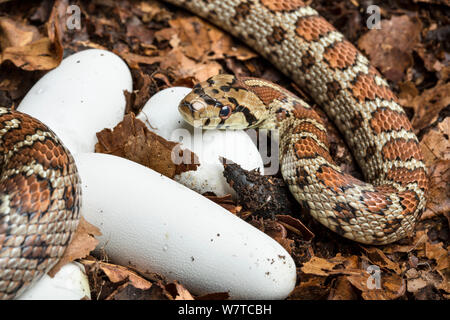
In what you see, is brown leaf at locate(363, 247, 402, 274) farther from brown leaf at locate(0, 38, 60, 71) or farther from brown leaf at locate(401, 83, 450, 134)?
brown leaf at locate(0, 38, 60, 71)

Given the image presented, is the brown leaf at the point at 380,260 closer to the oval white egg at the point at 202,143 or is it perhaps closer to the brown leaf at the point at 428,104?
the oval white egg at the point at 202,143

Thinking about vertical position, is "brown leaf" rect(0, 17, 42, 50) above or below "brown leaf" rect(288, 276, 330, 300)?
below

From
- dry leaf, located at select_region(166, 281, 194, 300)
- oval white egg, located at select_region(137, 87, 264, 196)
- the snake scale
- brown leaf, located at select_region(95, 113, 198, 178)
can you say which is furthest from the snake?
oval white egg, located at select_region(137, 87, 264, 196)

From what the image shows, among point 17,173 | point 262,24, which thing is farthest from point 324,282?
point 262,24

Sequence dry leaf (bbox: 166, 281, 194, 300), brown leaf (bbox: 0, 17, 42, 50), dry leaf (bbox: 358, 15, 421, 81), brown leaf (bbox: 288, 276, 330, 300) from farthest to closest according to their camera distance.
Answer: dry leaf (bbox: 358, 15, 421, 81), brown leaf (bbox: 0, 17, 42, 50), brown leaf (bbox: 288, 276, 330, 300), dry leaf (bbox: 166, 281, 194, 300)

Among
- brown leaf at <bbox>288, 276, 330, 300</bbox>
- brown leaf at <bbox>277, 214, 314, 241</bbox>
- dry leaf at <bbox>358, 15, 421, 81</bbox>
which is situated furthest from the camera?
dry leaf at <bbox>358, 15, 421, 81</bbox>

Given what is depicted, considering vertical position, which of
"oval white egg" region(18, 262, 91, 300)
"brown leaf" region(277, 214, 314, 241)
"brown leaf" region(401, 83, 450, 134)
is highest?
"brown leaf" region(401, 83, 450, 134)

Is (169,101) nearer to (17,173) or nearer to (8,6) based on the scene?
(17,173)

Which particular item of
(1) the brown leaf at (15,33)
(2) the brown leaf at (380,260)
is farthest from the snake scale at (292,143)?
(1) the brown leaf at (15,33)
